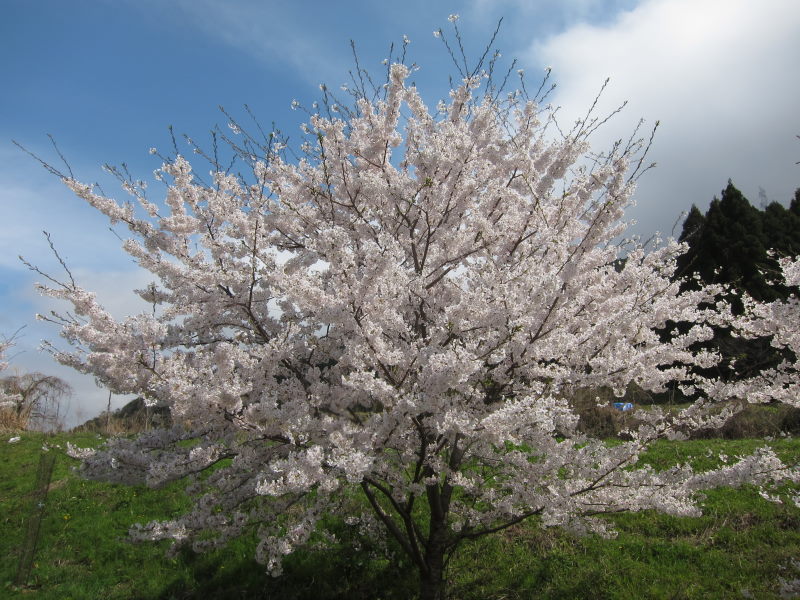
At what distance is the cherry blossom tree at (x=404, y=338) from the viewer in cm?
373

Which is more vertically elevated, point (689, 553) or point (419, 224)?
point (419, 224)

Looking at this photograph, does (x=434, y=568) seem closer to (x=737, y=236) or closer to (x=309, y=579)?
(x=309, y=579)

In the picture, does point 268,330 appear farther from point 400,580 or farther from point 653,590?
point 653,590

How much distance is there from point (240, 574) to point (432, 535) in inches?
107

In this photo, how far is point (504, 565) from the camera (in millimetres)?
5711

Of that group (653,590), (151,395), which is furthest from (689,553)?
(151,395)

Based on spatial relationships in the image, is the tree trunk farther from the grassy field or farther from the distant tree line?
the distant tree line

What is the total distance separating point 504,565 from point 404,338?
10.6 feet

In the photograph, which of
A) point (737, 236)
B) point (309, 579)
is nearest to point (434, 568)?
point (309, 579)

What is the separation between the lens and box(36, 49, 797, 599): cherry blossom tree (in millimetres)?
3732

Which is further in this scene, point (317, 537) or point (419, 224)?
point (317, 537)

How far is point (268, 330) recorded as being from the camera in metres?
4.88

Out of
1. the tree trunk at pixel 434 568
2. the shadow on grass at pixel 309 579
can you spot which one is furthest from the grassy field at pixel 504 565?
the tree trunk at pixel 434 568

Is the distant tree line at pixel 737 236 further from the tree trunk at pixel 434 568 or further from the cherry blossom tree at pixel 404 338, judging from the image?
the tree trunk at pixel 434 568
